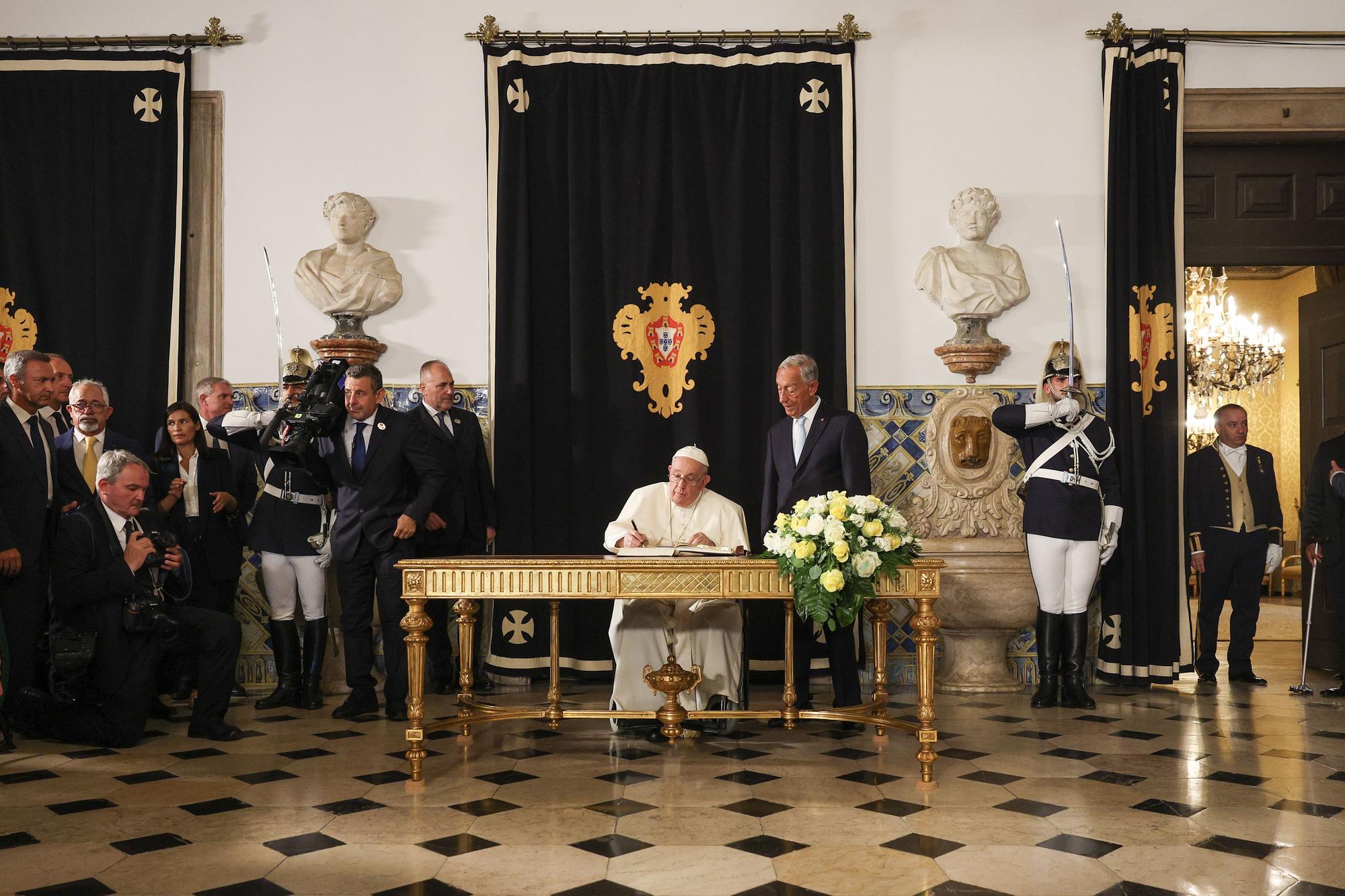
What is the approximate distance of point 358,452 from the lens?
5066 mm

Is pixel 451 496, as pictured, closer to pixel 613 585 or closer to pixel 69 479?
pixel 69 479

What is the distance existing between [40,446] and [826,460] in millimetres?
3237

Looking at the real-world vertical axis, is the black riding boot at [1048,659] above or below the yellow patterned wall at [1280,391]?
below

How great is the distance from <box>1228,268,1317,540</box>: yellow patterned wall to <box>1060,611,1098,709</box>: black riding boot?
798 cm

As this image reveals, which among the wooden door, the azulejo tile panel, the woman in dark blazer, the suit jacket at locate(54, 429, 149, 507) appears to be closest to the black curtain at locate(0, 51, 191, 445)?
the azulejo tile panel

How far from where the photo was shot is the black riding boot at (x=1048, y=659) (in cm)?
545

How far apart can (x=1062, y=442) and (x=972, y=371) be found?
843 millimetres

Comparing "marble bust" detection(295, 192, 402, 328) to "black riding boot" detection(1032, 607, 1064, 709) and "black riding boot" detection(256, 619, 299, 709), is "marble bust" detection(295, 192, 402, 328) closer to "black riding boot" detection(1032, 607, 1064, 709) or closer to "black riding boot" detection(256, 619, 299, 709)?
"black riding boot" detection(256, 619, 299, 709)

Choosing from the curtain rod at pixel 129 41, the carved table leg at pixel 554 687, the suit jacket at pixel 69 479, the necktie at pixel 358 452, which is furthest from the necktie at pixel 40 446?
the curtain rod at pixel 129 41

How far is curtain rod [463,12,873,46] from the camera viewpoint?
20.4 ft

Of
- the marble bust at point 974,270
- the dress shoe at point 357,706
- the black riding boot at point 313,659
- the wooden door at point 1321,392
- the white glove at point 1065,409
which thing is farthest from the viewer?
the wooden door at point 1321,392

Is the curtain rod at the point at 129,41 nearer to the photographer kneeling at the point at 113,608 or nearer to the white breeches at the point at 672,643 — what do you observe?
the photographer kneeling at the point at 113,608

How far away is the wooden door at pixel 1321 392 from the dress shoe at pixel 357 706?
495 cm

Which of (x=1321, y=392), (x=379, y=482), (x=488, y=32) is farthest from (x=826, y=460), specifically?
(x=1321, y=392)
